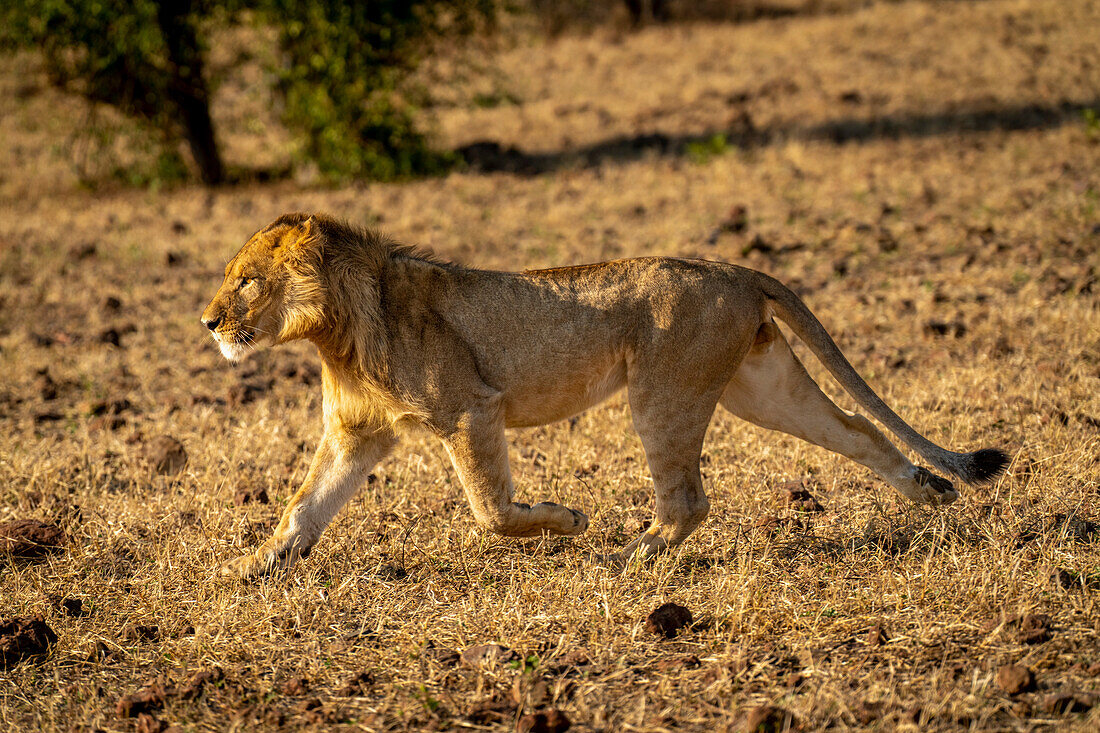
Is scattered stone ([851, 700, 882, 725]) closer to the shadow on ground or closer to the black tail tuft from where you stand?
the black tail tuft

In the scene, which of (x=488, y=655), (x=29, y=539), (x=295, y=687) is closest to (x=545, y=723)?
(x=488, y=655)

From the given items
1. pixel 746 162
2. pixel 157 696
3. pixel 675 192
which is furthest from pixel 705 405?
pixel 746 162

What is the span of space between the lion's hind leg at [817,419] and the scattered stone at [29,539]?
10.3 feet

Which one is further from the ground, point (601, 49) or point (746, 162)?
point (601, 49)

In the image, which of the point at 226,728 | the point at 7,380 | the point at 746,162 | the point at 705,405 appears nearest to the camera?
the point at 226,728

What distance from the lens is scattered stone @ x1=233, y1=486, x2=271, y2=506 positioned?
5.32m

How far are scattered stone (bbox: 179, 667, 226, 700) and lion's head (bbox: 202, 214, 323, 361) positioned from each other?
1.24 meters

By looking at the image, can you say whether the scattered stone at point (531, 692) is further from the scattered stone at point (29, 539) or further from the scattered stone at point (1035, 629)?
the scattered stone at point (29, 539)

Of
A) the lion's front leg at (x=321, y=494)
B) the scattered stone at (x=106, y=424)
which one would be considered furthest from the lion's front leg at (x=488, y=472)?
the scattered stone at (x=106, y=424)

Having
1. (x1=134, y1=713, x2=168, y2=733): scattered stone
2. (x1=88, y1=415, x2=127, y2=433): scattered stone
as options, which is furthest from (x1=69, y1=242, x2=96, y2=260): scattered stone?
(x1=134, y1=713, x2=168, y2=733): scattered stone

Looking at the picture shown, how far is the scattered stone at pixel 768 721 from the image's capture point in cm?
319

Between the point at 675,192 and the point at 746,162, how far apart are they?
153cm

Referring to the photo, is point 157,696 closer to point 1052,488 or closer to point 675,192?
point 1052,488

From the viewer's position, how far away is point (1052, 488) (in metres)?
4.82
